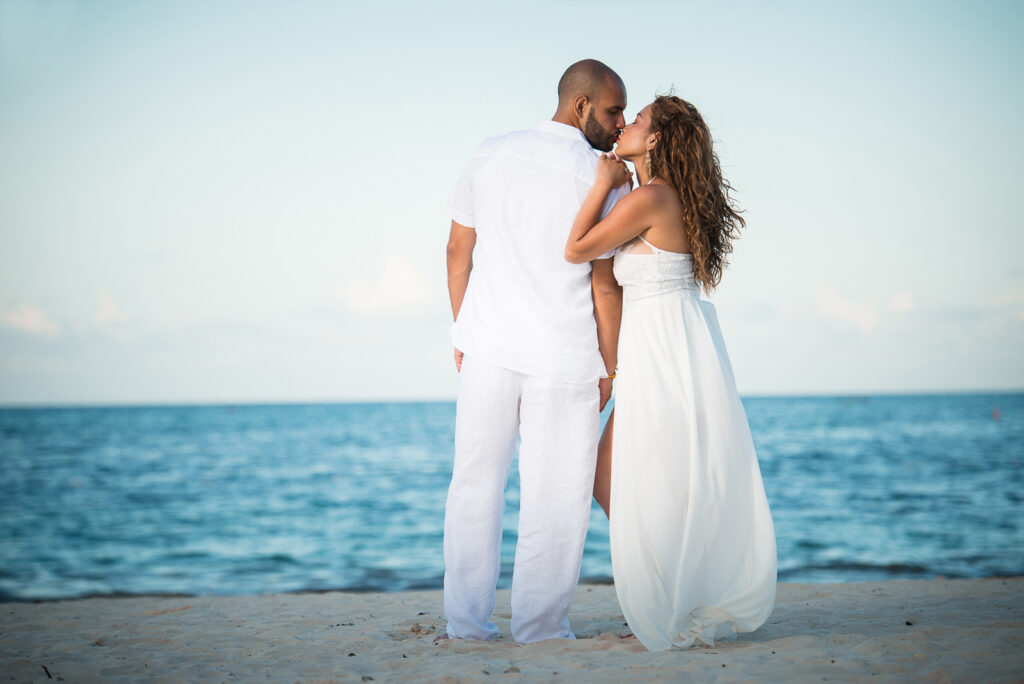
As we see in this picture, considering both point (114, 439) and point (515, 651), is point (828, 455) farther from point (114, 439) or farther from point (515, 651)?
point (114, 439)

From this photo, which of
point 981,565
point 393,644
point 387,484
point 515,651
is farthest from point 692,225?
point 387,484

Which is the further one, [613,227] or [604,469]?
[604,469]

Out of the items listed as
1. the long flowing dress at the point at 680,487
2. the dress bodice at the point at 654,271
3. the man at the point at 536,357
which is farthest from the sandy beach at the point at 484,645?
the dress bodice at the point at 654,271

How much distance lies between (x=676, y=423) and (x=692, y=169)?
1049 mm

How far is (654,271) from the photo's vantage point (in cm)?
319

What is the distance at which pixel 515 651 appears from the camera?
3.19 m

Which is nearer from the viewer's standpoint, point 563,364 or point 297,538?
point 563,364

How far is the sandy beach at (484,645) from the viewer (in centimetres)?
275

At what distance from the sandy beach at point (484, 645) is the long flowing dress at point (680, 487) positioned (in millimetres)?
172

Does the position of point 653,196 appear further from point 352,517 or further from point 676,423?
point 352,517

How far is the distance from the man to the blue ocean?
18.1ft

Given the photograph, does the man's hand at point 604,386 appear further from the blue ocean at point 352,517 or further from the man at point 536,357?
the blue ocean at point 352,517

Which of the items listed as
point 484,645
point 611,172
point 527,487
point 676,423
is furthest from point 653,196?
point 484,645

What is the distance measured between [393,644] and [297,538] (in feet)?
30.9
